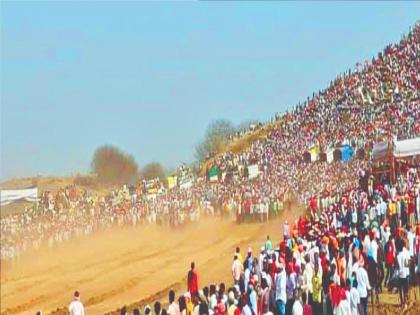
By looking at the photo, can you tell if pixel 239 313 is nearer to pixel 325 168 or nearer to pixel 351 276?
pixel 351 276

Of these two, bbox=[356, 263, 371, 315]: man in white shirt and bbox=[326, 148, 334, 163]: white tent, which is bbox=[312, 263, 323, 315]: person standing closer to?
bbox=[356, 263, 371, 315]: man in white shirt

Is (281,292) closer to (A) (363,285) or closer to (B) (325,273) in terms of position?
(B) (325,273)

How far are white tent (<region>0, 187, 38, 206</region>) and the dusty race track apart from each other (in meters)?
2.03

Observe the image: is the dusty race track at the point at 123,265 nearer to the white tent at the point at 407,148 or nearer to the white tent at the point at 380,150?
the white tent at the point at 380,150

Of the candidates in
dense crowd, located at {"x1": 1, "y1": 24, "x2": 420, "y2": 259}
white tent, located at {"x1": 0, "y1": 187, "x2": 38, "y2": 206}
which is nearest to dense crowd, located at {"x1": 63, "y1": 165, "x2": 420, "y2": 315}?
dense crowd, located at {"x1": 1, "y1": 24, "x2": 420, "y2": 259}

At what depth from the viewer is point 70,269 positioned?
29.7 metres

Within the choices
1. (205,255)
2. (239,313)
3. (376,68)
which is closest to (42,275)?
(205,255)

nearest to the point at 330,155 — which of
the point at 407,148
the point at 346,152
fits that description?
the point at 346,152

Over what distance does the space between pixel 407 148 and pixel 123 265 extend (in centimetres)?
954

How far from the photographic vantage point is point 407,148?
24047mm

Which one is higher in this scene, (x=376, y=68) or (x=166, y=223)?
(x=376, y=68)

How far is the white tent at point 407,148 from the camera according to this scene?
23781 millimetres

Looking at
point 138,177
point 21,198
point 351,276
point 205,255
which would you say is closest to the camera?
point 351,276

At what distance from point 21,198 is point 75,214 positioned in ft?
9.35
